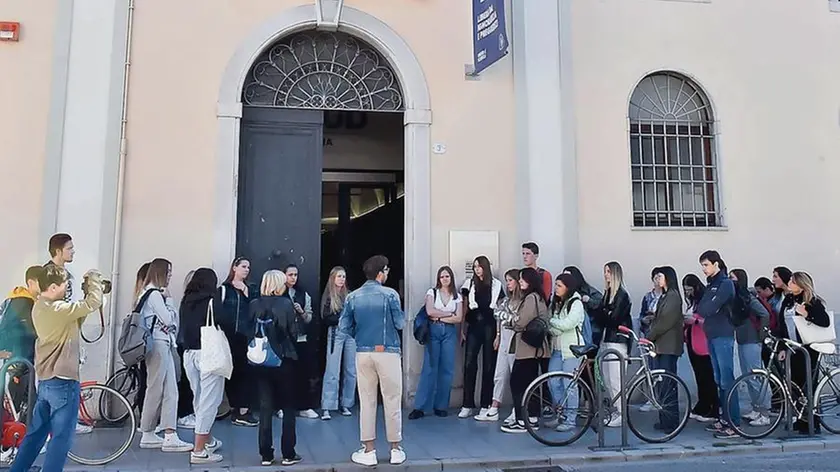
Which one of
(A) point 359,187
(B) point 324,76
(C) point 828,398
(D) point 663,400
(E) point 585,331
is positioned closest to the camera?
(D) point 663,400

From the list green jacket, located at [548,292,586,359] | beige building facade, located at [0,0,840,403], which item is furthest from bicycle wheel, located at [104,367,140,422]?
green jacket, located at [548,292,586,359]

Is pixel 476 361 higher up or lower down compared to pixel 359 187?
lower down

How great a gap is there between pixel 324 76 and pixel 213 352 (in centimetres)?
457

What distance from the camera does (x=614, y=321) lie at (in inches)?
310

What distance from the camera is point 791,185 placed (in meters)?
9.87

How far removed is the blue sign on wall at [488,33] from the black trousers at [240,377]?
463cm

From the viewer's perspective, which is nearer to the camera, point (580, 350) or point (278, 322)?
point (278, 322)

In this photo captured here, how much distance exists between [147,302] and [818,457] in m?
6.86

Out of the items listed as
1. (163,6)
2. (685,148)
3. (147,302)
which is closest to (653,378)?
(685,148)

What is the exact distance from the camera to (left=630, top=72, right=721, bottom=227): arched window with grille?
9742mm

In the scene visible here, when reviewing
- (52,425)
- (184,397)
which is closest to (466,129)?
(184,397)

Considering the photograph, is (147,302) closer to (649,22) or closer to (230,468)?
(230,468)

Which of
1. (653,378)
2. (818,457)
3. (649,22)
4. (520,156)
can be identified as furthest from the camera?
(649,22)

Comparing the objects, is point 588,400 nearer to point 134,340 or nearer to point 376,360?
point 376,360
